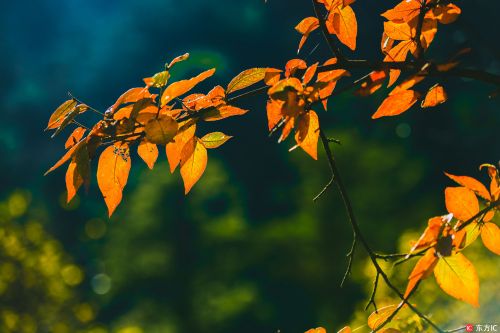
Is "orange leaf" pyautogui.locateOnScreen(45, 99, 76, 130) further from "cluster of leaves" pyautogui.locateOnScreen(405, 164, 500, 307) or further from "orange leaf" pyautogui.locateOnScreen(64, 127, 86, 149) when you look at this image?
"cluster of leaves" pyautogui.locateOnScreen(405, 164, 500, 307)

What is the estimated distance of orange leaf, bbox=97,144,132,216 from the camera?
0.60 metres

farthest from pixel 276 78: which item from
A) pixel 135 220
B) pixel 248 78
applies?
pixel 135 220

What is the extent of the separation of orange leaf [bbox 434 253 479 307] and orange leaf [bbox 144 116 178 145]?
29 centimetres

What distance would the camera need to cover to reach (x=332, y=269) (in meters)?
8.62

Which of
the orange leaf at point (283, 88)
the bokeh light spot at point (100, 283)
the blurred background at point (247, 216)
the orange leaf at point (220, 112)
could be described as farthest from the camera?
the bokeh light spot at point (100, 283)

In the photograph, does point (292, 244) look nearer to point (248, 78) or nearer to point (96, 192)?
point (96, 192)

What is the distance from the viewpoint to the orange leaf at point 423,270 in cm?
54

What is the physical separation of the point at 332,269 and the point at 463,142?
12.9ft

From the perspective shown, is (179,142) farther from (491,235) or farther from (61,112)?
(491,235)

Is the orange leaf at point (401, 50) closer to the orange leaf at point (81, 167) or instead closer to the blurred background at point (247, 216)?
the orange leaf at point (81, 167)

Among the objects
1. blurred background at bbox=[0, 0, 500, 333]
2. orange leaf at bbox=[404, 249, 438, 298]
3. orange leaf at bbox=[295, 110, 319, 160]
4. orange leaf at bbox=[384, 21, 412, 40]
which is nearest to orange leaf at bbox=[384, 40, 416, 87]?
orange leaf at bbox=[384, 21, 412, 40]

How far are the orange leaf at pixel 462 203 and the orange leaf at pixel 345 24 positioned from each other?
203mm

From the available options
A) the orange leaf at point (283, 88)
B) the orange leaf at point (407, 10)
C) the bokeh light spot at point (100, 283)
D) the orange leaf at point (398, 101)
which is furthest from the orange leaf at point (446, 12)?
the bokeh light spot at point (100, 283)

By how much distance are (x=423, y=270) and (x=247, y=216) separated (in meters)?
10.4
